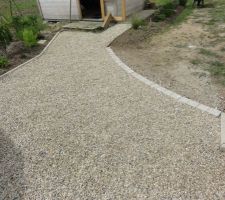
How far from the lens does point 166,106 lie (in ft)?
18.7

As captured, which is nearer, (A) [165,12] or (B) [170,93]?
(B) [170,93]

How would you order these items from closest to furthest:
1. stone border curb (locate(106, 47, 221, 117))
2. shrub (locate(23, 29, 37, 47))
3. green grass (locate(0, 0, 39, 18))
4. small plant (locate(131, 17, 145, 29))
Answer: stone border curb (locate(106, 47, 221, 117)) → shrub (locate(23, 29, 37, 47)) → small plant (locate(131, 17, 145, 29)) → green grass (locate(0, 0, 39, 18))

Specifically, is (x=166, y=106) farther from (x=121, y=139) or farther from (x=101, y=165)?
(x=101, y=165)

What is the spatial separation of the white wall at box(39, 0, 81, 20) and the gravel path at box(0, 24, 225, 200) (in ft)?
21.9

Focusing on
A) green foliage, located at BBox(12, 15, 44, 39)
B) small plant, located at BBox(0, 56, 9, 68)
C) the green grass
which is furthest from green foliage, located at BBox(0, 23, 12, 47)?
the green grass

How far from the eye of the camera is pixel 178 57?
8.56 meters

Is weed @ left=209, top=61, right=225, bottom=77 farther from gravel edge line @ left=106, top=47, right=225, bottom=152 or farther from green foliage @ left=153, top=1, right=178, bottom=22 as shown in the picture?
green foliage @ left=153, top=1, right=178, bottom=22

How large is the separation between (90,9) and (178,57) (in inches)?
309

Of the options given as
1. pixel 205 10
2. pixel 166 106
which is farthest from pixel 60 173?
pixel 205 10

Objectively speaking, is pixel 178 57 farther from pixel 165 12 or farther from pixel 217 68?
pixel 165 12

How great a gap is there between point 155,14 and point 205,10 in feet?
9.48

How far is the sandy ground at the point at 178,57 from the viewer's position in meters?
6.54

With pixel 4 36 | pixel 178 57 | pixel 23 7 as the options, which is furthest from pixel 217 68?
pixel 23 7

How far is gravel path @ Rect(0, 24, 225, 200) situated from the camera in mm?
3885
